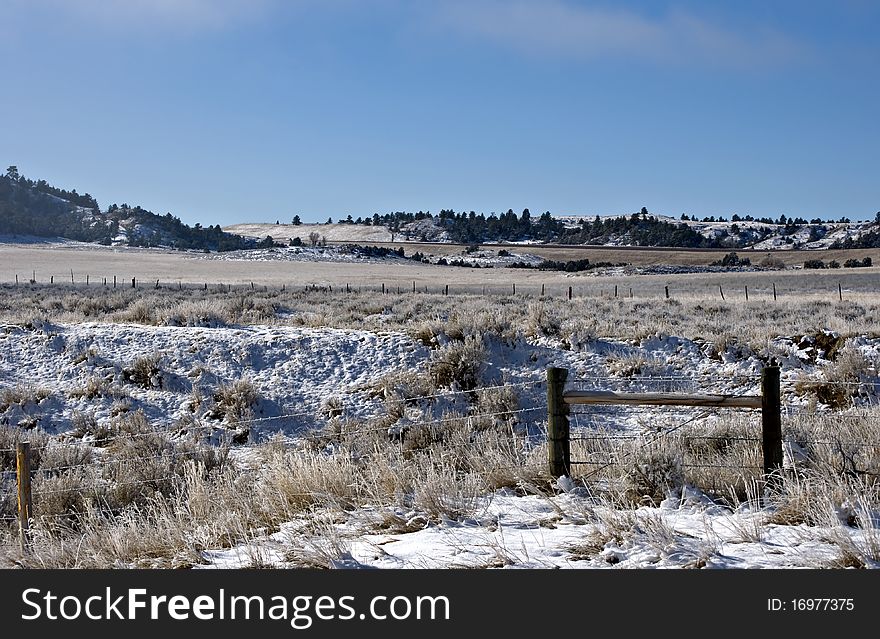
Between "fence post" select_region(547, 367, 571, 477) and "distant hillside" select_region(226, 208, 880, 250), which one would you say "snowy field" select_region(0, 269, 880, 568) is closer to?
"fence post" select_region(547, 367, 571, 477)

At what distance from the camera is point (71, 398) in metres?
17.8

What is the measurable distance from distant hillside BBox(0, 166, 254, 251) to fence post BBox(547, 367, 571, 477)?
125 meters

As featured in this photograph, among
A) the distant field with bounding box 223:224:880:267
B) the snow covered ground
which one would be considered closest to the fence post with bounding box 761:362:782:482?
the snow covered ground

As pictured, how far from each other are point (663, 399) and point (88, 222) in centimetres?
16153

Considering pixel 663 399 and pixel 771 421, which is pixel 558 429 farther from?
pixel 771 421

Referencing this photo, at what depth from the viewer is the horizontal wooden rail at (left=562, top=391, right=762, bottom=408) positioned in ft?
24.2

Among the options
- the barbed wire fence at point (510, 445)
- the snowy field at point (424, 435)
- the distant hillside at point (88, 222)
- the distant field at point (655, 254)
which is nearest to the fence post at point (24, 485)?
the barbed wire fence at point (510, 445)

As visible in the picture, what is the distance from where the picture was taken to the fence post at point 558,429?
751 cm

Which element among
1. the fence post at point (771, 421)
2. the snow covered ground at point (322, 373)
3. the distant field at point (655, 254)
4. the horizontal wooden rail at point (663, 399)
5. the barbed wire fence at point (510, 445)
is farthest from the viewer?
the distant field at point (655, 254)

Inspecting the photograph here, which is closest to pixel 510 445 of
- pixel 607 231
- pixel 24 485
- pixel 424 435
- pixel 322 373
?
pixel 424 435

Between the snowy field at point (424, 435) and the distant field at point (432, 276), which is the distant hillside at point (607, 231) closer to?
the distant field at point (432, 276)

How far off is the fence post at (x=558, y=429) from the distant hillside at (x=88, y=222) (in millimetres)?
124569

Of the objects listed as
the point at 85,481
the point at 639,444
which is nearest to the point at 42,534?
the point at 85,481

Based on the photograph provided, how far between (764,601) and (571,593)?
1.12 meters
